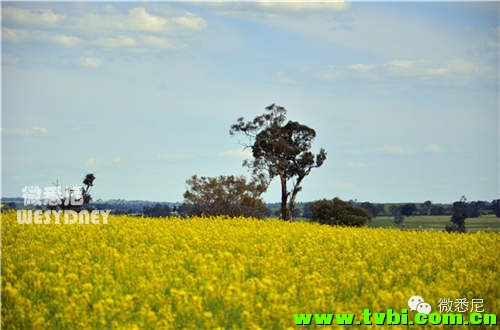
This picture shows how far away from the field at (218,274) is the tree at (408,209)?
3515 inches

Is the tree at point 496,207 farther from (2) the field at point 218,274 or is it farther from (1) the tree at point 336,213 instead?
(2) the field at point 218,274

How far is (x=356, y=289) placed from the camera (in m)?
13.6

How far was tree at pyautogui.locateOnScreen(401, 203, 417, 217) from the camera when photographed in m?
109

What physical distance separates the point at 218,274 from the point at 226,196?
45.8 meters

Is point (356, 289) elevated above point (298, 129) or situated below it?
below

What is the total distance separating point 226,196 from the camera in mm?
59500

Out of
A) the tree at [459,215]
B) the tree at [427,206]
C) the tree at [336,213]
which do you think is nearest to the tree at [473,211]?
the tree at [459,215]

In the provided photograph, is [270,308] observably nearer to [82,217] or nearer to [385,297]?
[385,297]

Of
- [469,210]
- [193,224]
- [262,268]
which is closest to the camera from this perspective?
[262,268]

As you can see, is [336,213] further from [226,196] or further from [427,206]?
[427,206]

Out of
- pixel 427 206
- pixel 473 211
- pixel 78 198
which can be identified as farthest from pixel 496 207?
pixel 78 198

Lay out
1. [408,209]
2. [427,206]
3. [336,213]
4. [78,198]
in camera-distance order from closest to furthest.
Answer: [78,198] → [336,213] → [408,209] → [427,206]

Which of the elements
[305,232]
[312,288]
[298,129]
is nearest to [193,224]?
[305,232]

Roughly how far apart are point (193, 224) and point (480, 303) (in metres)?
11.7
